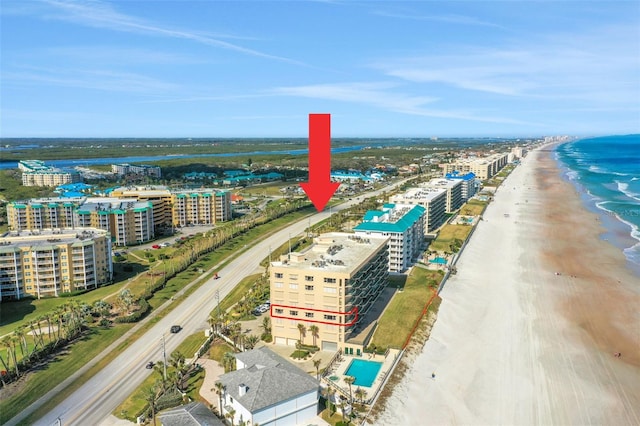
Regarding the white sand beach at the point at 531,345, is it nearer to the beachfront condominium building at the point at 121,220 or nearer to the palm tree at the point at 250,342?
the palm tree at the point at 250,342

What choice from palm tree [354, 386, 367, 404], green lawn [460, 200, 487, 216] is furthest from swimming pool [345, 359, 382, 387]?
green lawn [460, 200, 487, 216]

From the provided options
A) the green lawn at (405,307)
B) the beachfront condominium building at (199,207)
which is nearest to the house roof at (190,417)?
the green lawn at (405,307)

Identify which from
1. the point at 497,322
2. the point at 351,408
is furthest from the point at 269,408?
the point at 497,322

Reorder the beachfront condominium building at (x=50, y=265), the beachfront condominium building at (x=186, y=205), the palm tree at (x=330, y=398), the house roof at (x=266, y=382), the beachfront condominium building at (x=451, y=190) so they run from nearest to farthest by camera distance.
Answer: the house roof at (x=266, y=382) → the palm tree at (x=330, y=398) → the beachfront condominium building at (x=50, y=265) → the beachfront condominium building at (x=186, y=205) → the beachfront condominium building at (x=451, y=190)

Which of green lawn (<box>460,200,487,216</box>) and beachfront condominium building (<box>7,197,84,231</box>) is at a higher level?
beachfront condominium building (<box>7,197,84,231</box>)

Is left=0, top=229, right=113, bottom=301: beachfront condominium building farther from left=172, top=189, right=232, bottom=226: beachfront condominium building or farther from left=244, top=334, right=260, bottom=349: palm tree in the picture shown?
left=172, top=189, right=232, bottom=226: beachfront condominium building

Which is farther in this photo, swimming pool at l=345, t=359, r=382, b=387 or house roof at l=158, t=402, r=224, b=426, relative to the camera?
swimming pool at l=345, t=359, r=382, b=387
